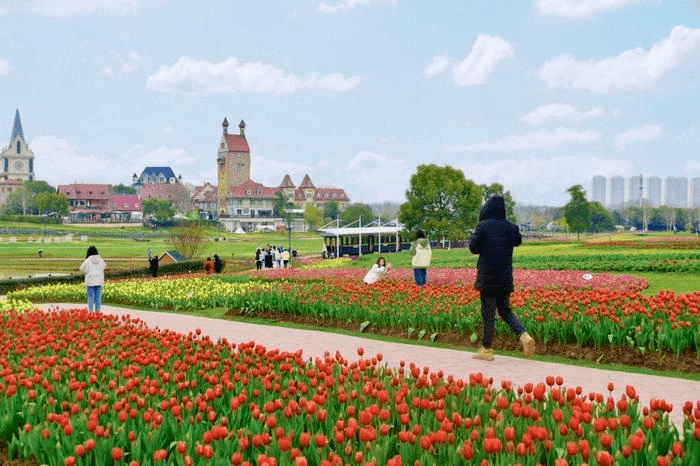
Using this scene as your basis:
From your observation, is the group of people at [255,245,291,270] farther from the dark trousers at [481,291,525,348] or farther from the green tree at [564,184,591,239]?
the green tree at [564,184,591,239]

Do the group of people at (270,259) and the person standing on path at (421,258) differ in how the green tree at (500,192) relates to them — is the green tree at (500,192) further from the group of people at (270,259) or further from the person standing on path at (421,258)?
the person standing on path at (421,258)

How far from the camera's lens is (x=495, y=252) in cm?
969

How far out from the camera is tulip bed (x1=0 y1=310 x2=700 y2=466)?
447cm

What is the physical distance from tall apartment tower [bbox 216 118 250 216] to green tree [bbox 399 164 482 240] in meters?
107

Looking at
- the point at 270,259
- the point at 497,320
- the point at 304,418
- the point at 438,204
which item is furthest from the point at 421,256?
the point at 438,204

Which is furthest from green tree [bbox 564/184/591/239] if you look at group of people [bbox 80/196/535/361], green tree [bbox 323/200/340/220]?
green tree [bbox 323/200/340/220]

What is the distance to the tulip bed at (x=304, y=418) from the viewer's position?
4.47 meters

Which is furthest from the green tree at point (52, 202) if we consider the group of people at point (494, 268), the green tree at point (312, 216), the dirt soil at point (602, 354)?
the group of people at point (494, 268)

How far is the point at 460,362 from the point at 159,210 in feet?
461

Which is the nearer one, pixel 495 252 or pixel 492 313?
pixel 495 252

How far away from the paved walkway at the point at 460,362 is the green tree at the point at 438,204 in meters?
48.0

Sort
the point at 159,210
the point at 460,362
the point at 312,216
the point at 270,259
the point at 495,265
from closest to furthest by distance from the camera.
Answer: the point at 495,265 → the point at 460,362 → the point at 270,259 → the point at 312,216 → the point at 159,210

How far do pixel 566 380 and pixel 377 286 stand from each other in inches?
331

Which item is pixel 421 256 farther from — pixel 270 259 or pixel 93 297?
pixel 270 259
